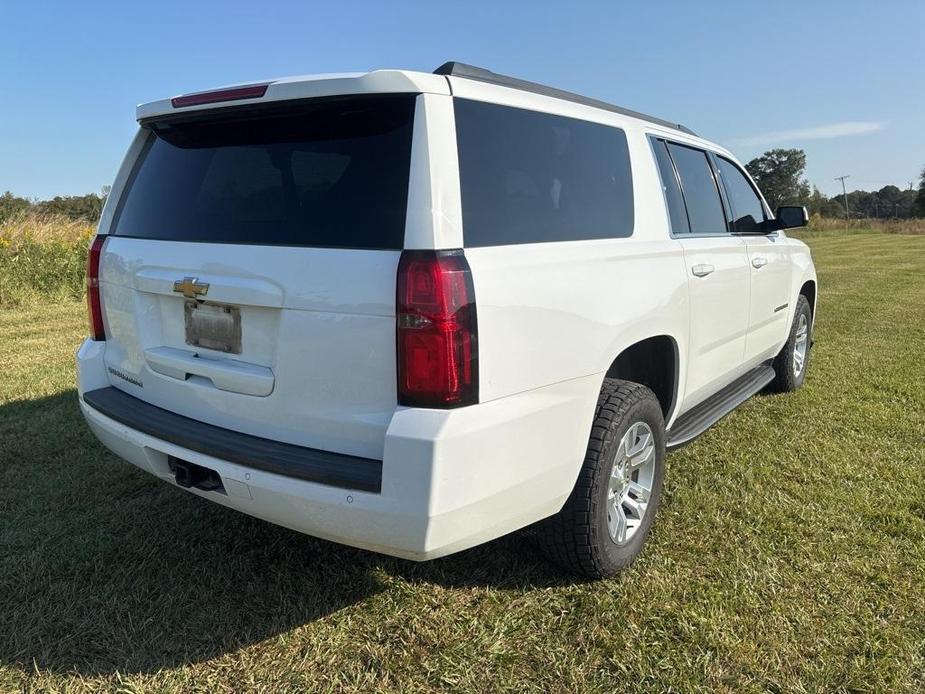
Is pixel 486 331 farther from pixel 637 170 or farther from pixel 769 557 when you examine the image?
pixel 769 557

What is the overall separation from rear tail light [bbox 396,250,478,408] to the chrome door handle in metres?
1.69

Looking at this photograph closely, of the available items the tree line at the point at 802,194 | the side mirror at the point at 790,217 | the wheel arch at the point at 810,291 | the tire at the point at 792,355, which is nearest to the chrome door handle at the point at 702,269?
the side mirror at the point at 790,217

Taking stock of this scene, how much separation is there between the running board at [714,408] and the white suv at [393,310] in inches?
10.5

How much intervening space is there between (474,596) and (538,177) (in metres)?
1.63

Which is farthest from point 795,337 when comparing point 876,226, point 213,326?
Answer: point 876,226

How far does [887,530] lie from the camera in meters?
3.16

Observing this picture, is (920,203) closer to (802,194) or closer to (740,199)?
(802,194)

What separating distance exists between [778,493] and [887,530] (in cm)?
52

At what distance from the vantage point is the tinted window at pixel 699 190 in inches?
140

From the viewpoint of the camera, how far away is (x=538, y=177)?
8.06 ft

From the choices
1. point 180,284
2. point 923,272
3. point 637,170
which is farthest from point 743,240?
point 923,272

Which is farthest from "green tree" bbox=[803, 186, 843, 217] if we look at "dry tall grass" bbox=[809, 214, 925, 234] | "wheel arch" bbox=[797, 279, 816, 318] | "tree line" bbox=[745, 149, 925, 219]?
"wheel arch" bbox=[797, 279, 816, 318]

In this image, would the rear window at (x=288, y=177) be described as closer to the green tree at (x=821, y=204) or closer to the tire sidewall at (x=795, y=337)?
the tire sidewall at (x=795, y=337)

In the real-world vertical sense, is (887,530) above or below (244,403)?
below
